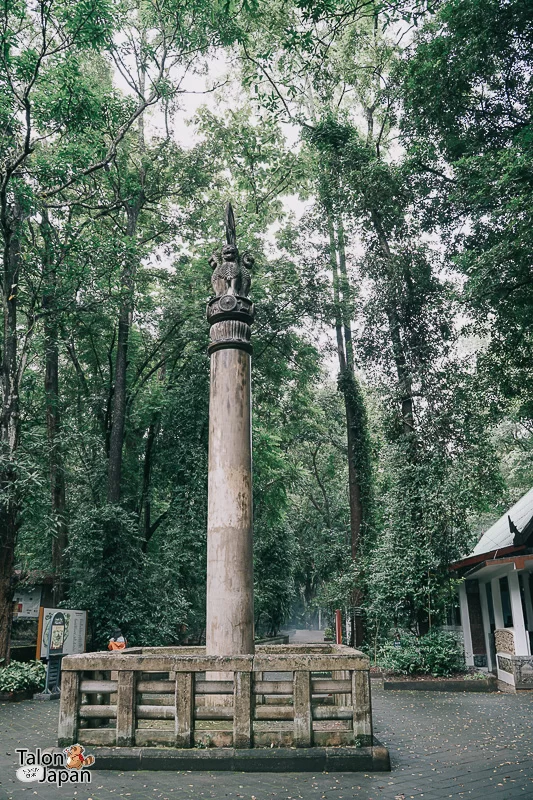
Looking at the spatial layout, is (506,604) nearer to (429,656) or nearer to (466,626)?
(429,656)

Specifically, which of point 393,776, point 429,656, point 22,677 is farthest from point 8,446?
point 429,656

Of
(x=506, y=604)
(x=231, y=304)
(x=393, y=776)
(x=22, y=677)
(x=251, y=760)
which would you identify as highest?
(x=231, y=304)

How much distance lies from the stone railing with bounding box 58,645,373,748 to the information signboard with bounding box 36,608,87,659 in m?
7.14

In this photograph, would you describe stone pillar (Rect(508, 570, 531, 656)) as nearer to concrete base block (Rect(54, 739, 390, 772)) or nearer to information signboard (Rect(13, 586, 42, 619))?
concrete base block (Rect(54, 739, 390, 772))

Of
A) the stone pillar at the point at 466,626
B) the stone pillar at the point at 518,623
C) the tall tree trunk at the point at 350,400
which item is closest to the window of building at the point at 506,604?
the stone pillar at the point at 518,623

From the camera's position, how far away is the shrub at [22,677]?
1377 centimetres

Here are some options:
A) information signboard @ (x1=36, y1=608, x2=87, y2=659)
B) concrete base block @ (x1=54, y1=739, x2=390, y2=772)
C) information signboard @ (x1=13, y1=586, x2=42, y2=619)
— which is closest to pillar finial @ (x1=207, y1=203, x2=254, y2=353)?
concrete base block @ (x1=54, y1=739, x2=390, y2=772)

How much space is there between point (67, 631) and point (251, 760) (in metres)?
9.29

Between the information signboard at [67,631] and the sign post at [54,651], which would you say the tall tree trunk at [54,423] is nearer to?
the information signboard at [67,631]

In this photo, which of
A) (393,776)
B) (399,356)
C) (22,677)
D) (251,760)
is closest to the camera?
(393,776)

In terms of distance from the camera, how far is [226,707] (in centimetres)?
744

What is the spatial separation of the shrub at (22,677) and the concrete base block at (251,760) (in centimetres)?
776

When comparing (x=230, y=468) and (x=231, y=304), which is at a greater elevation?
(x=231, y=304)

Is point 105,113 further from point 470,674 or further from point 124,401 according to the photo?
point 470,674
